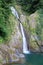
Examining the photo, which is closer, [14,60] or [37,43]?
[14,60]

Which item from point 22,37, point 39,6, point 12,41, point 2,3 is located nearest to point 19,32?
point 22,37

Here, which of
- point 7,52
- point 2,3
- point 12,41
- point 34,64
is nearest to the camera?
point 2,3

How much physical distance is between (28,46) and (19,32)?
2005 mm

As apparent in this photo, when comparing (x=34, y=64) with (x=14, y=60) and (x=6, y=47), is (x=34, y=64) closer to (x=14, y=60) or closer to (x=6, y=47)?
(x=14, y=60)

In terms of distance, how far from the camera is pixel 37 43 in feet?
83.6

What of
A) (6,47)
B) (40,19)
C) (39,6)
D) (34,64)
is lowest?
(34,64)

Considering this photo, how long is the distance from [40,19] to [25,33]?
77.0ft

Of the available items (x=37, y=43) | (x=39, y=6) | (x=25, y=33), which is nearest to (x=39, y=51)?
(x=37, y=43)

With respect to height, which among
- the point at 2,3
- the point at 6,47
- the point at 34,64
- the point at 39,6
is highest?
the point at 2,3

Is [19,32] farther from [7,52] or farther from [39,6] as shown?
[39,6]

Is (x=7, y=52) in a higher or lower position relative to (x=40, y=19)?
lower

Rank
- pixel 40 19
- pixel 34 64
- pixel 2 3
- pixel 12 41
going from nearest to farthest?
pixel 40 19 → pixel 2 3 → pixel 34 64 → pixel 12 41

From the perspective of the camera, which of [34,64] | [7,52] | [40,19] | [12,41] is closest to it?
[40,19]

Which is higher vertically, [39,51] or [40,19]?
[40,19]
